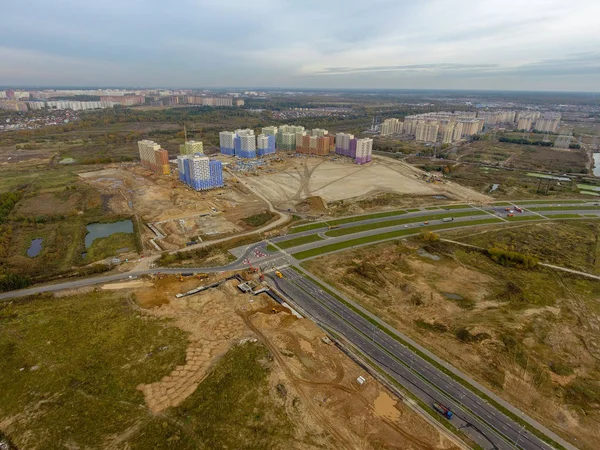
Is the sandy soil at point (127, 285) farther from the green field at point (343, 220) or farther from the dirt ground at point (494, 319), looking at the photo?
the green field at point (343, 220)

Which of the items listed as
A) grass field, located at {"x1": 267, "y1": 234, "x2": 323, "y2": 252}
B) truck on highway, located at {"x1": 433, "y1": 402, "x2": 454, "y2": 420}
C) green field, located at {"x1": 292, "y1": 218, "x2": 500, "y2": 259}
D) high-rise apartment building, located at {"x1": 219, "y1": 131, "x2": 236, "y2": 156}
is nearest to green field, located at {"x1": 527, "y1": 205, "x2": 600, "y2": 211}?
green field, located at {"x1": 292, "y1": 218, "x2": 500, "y2": 259}

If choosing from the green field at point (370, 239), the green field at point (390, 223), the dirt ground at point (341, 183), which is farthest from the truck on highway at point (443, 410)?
the dirt ground at point (341, 183)

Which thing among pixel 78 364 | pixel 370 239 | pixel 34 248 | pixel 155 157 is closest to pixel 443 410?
pixel 78 364

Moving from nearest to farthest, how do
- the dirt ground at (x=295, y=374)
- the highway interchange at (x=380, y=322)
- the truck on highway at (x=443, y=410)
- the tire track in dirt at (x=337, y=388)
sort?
the tire track in dirt at (x=337, y=388), the dirt ground at (x=295, y=374), the highway interchange at (x=380, y=322), the truck on highway at (x=443, y=410)

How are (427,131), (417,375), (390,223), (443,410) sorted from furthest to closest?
(427,131)
(390,223)
(417,375)
(443,410)

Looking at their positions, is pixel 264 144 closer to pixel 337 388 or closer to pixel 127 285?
pixel 127 285

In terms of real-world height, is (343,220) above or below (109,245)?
above
